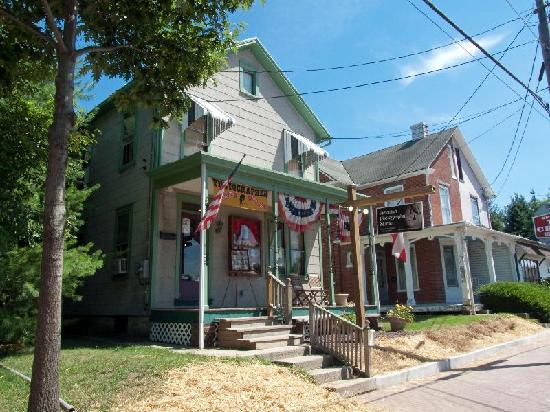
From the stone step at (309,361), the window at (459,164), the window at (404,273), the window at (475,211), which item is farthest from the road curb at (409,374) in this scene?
the window at (475,211)

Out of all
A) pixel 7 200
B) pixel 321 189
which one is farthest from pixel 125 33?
pixel 321 189

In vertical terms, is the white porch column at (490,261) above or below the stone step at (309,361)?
above

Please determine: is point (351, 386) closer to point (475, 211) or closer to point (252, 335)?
point (252, 335)

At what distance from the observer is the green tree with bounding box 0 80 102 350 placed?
361 inches

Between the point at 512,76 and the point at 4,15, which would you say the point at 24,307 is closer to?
the point at 4,15

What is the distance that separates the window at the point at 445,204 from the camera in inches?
1030

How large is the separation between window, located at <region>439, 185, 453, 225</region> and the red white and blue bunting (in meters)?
13.8

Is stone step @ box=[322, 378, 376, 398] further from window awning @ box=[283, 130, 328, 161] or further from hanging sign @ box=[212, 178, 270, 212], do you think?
window awning @ box=[283, 130, 328, 161]

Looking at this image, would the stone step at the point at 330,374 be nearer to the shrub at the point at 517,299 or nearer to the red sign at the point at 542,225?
the shrub at the point at 517,299

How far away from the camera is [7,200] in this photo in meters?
9.52

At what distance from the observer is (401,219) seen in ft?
37.8

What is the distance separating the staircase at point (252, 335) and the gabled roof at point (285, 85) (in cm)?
761

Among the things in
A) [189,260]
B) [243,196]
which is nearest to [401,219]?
[243,196]

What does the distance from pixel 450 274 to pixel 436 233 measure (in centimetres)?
363
